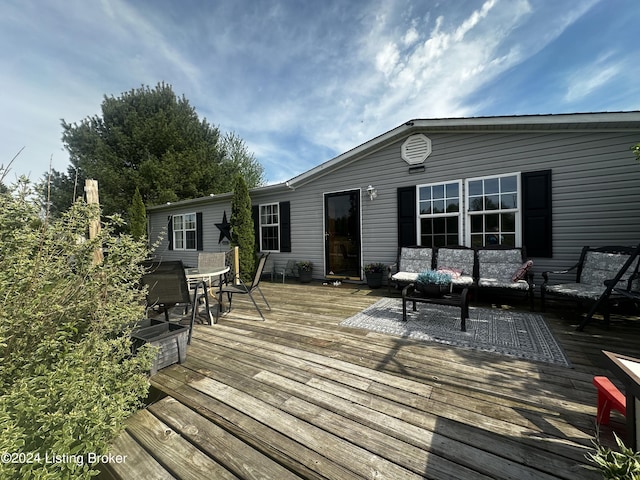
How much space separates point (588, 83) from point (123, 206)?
1790cm

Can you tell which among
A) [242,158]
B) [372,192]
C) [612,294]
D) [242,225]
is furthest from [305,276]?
[242,158]

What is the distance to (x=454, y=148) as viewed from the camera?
17.0ft

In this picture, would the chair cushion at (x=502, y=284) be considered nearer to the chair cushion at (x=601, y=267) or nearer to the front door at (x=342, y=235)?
the chair cushion at (x=601, y=267)

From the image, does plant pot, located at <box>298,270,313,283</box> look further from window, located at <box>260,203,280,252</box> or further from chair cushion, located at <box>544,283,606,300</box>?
chair cushion, located at <box>544,283,606,300</box>

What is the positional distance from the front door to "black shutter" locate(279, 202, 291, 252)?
4.27ft

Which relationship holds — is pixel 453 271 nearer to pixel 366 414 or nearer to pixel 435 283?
pixel 435 283

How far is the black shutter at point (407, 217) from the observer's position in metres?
5.58

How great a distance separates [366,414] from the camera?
167 cm

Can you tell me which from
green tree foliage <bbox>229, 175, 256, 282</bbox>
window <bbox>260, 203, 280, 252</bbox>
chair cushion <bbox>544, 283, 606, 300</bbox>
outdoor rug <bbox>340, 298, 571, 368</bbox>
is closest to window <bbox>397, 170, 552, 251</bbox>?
chair cushion <bbox>544, 283, 606, 300</bbox>

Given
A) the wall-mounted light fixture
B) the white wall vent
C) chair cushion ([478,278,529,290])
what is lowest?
chair cushion ([478,278,529,290])

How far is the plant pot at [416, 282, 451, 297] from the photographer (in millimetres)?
3336

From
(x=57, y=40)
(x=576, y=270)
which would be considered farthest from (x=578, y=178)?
(x=57, y=40)

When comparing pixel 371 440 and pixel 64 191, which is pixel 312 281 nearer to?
pixel 371 440

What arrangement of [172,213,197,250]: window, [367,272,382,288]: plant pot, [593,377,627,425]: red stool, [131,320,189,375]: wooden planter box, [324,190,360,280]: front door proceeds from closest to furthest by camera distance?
[593,377,627,425]: red stool → [131,320,189,375]: wooden planter box → [367,272,382,288]: plant pot → [324,190,360,280]: front door → [172,213,197,250]: window
